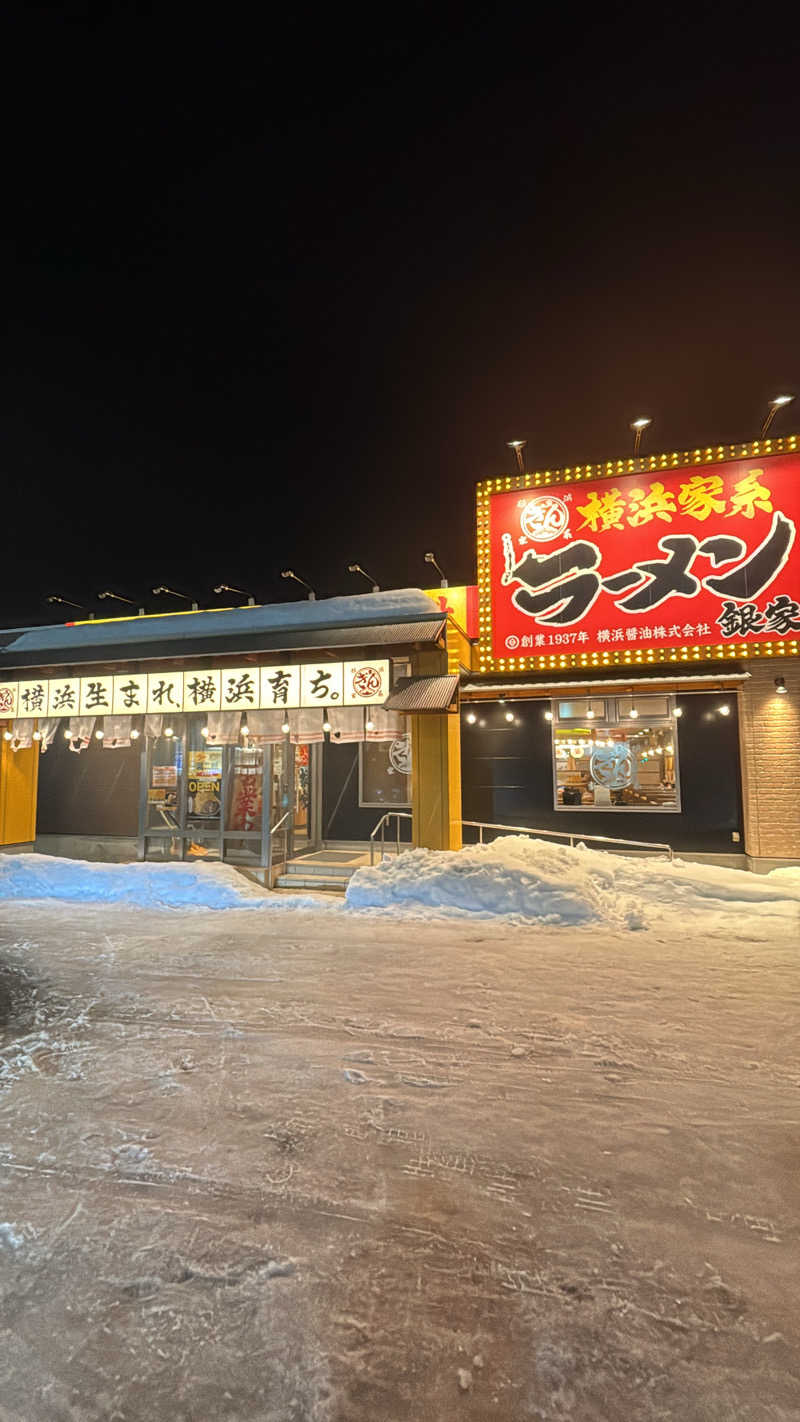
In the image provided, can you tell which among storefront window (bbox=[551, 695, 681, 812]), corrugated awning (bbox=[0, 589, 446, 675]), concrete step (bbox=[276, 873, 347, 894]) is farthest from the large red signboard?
concrete step (bbox=[276, 873, 347, 894])

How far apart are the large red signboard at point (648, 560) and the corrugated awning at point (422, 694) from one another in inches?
76.2

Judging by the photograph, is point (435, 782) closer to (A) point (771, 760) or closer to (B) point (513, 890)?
(B) point (513, 890)

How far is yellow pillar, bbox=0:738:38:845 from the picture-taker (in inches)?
540

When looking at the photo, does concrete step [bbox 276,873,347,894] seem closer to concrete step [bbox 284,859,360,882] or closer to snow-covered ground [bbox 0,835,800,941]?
concrete step [bbox 284,859,360,882]

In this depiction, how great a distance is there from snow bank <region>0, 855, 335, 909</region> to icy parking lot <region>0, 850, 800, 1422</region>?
3691 mm

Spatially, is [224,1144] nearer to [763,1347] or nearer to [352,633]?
[763,1347]

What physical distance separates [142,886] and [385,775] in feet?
20.0

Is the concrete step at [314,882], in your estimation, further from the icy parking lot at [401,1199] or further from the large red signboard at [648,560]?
the large red signboard at [648,560]

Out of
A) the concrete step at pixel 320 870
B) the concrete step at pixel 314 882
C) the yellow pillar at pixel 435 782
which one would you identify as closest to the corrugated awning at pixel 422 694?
the yellow pillar at pixel 435 782

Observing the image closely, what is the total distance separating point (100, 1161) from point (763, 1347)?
316cm

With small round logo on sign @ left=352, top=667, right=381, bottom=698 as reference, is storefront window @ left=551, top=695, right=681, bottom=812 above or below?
below

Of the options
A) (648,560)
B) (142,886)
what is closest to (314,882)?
(142,886)

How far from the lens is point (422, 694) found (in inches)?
380

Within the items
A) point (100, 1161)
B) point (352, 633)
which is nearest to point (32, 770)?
point (352, 633)
